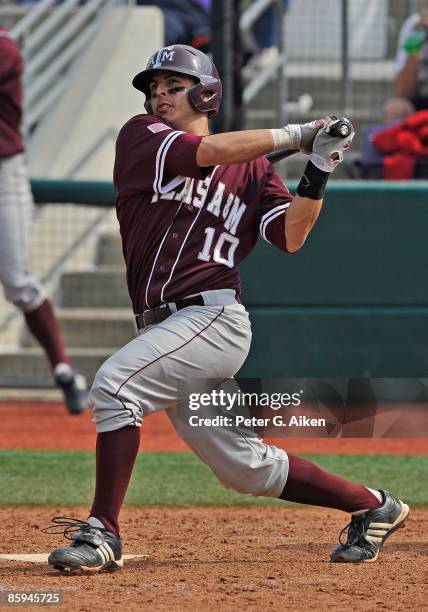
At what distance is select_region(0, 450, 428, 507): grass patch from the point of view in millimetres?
5699

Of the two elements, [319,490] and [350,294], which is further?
[350,294]

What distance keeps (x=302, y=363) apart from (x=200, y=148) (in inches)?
164

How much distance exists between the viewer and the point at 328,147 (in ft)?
13.0

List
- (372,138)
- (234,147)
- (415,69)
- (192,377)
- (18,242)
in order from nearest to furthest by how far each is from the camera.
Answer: (234,147) < (192,377) < (18,242) < (372,138) < (415,69)

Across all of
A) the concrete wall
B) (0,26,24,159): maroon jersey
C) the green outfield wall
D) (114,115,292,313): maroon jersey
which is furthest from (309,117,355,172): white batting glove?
the concrete wall

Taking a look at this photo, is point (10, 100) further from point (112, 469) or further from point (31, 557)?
point (112, 469)

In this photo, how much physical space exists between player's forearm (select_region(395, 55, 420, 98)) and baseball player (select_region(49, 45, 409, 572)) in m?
5.32

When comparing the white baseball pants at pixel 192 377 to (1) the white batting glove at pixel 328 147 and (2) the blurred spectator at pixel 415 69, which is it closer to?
(1) the white batting glove at pixel 328 147

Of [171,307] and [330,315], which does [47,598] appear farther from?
[330,315]

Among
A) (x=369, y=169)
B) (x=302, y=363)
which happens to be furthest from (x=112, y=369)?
(x=369, y=169)

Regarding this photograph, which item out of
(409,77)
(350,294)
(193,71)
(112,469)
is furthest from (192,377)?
(409,77)

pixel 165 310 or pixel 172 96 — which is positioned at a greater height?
pixel 172 96

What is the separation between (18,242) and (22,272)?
170 mm

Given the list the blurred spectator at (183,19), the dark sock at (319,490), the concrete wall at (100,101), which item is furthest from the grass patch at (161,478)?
the blurred spectator at (183,19)
